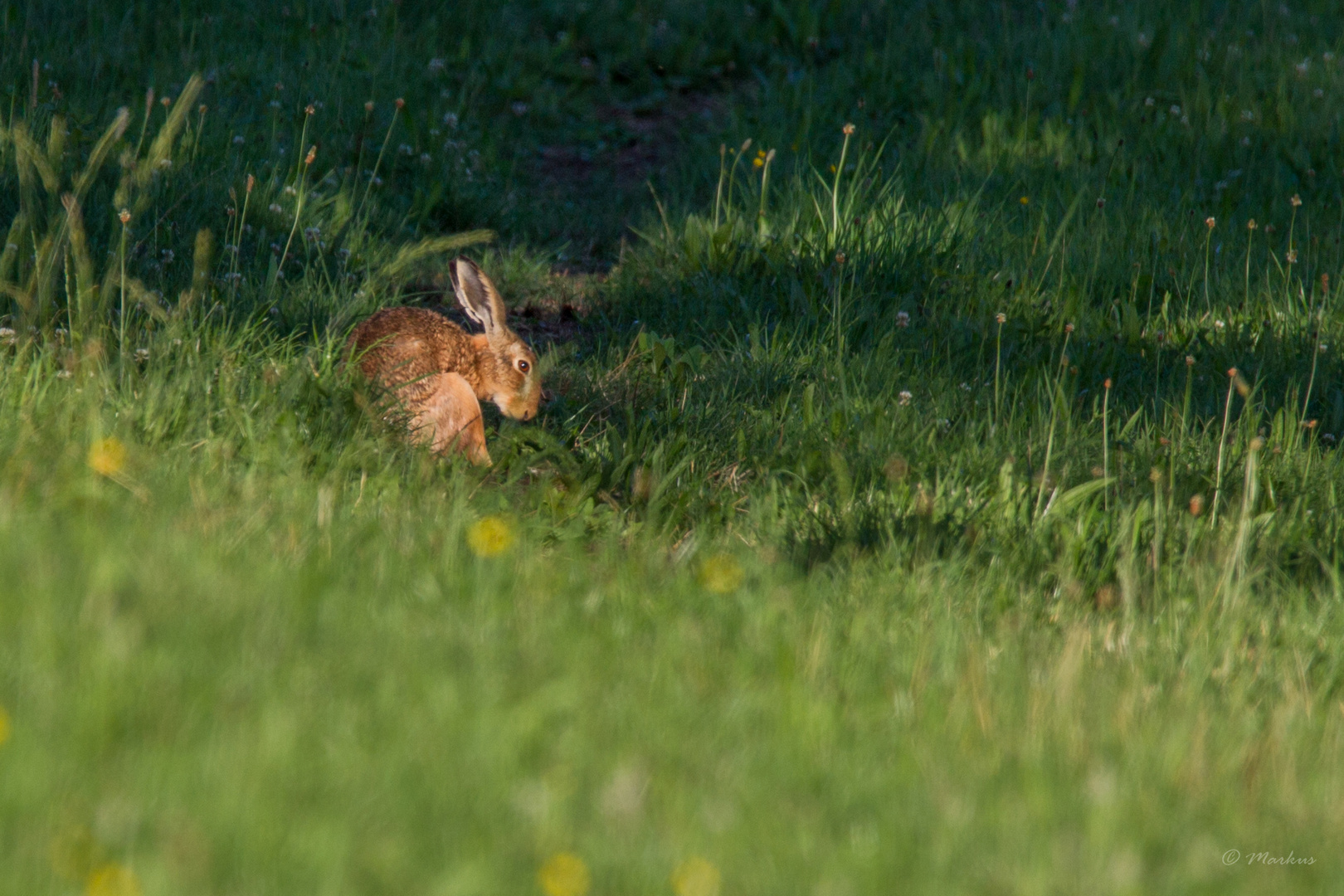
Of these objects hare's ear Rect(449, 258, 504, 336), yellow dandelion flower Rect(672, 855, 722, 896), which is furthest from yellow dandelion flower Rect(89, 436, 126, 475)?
hare's ear Rect(449, 258, 504, 336)

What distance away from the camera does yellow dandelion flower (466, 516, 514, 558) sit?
11.1 ft

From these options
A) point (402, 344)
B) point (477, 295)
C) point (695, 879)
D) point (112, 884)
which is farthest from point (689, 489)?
point (112, 884)

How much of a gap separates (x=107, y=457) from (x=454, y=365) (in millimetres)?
1919

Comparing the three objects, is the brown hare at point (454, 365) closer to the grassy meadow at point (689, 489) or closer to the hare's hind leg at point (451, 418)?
the hare's hind leg at point (451, 418)

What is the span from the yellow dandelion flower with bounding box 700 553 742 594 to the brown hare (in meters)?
1.32

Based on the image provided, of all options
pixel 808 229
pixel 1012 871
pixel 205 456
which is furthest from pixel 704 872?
pixel 808 229

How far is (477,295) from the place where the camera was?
544 centimetres

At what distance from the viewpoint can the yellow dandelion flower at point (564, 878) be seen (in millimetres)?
2119

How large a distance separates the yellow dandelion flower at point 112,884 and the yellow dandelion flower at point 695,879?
859mm

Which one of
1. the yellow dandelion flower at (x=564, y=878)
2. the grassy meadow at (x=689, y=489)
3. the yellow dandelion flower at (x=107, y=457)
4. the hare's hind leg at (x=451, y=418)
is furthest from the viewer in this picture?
the hare's hind leg at (x=451, y=418)

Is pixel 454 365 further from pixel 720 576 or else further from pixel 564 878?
pixel 564 878

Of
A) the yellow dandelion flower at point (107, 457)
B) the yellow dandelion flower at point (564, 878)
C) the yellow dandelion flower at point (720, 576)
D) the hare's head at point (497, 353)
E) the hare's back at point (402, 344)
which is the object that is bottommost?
the hare's head at point (497, 353)

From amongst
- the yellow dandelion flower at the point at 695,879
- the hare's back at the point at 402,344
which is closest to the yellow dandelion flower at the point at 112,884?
the yellow dandelion flower at the point at 695,879

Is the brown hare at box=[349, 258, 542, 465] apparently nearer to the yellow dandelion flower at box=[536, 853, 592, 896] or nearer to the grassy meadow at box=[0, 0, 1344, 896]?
the grassy meadow at box=[0, 0, 1344, 896]
